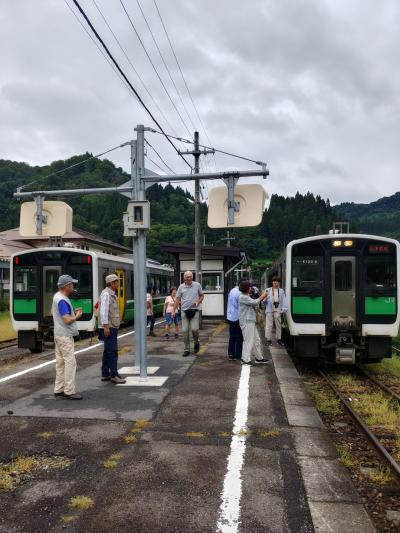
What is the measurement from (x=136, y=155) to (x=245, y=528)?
6630mm

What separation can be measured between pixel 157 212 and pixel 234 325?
6989 centimetres

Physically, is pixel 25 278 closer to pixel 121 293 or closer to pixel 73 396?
pixel 121 293

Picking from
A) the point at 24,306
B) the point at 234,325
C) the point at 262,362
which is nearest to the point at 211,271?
the point at 24,306

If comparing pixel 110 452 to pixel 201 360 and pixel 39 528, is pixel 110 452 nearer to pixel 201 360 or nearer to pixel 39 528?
pixel 39 528

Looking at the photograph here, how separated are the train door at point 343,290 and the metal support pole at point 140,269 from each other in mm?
4033

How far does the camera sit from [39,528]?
11.0 ft

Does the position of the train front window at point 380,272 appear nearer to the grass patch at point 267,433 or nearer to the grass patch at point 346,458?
the grass patch at point 346,458

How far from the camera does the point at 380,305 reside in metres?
9.73

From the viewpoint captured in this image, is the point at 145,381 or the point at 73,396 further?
the point at 145,381

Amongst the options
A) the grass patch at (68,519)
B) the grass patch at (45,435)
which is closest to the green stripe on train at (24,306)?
the grass patch at (45,435)

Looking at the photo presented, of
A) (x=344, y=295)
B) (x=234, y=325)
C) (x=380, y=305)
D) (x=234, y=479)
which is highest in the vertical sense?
(x=344, y=295)

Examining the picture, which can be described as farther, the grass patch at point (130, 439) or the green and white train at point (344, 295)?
the green and white train at point (344, 295)

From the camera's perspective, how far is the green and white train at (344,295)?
975 cm

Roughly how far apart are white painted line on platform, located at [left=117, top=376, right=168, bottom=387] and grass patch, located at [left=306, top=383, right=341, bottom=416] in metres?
2.45
